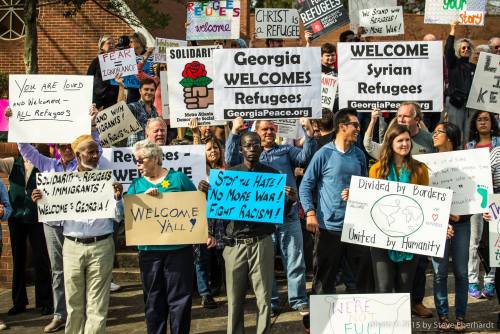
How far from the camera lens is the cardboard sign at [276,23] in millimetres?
13227

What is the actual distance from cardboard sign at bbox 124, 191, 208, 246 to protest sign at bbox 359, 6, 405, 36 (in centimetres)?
641

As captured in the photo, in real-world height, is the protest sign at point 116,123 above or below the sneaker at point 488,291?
above

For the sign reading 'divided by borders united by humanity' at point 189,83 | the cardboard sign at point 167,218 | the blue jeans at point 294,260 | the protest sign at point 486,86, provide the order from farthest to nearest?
1. the protest sign at point 486,86
2. the sign reading 'divided by borders united by humanity' at point 189,83
3. the blue jeans at point 294,260
4. the cardboard sign at point 167,218

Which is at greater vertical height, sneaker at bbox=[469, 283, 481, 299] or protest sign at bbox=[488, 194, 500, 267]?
protest sign at bbox=[488, 194, 500, 267]

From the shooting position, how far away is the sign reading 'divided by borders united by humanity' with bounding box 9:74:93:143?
7.96 m

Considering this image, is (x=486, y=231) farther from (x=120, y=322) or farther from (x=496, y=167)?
(x=120, y=322)

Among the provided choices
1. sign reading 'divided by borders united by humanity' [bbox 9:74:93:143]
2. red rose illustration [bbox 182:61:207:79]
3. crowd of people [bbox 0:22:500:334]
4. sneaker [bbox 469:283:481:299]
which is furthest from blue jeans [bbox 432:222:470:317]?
sign reading 'divided by borders united by humanity' [bbox 9:74:93:143]

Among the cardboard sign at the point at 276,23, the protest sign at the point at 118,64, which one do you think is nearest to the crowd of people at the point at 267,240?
the protest sign at the point at 118,64

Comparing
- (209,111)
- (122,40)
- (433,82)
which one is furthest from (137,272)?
(433,82)

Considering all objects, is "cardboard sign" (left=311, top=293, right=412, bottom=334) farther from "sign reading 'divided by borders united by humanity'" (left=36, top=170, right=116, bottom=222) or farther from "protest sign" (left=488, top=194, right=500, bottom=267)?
"sign reading 'divided by borders united by humanity'" (left=36, top=170, right=116, bottom=222)

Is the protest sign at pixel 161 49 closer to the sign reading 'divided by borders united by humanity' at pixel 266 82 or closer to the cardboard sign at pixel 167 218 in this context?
the sign reading 'divided by borders united by humanity' at pixel 266 82

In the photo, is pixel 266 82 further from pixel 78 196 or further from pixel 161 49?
pixel 161 49

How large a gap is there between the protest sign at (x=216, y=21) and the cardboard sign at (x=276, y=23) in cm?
47

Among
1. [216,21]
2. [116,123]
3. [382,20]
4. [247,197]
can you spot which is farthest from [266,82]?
[216,21]
